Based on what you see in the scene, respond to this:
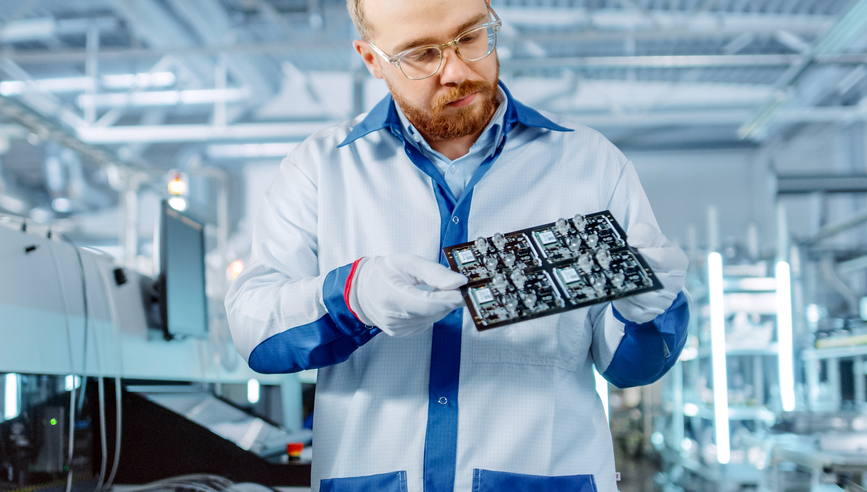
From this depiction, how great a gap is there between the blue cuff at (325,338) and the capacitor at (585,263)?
0.33 meters

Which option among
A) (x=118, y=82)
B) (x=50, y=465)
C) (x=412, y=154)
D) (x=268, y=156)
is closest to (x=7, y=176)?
(x=118, y=82)

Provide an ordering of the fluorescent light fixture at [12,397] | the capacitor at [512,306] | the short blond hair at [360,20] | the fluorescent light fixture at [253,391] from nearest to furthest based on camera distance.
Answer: the capacitor at [512,306]
the short blond hair at [360,20]
the fluorescent light fixture at [12,397]
the fluorescent light fixture at [253,391]

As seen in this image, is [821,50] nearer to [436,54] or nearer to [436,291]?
[436,54]

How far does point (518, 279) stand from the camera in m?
1.02

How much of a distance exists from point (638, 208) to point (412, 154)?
43 centimetres

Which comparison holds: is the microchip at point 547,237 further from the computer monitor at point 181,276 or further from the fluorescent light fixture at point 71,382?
the computer monitor at point 181,276

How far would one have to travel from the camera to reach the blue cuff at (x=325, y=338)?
102 cm

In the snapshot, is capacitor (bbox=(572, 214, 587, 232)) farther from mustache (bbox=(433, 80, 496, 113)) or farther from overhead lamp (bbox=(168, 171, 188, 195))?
overhead lamp (bbox=(168, 171, 188, 195))

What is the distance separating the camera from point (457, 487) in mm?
1097

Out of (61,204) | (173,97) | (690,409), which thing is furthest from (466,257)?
(61,204)

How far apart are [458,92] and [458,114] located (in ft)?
0.13

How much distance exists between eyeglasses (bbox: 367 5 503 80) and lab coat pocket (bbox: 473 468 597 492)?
0.70m

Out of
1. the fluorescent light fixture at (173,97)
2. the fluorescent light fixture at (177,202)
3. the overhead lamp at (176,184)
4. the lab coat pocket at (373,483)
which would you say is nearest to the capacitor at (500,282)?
the lab coat pocket at (373,483)

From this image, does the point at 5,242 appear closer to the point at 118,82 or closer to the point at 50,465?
the point at 50,465
